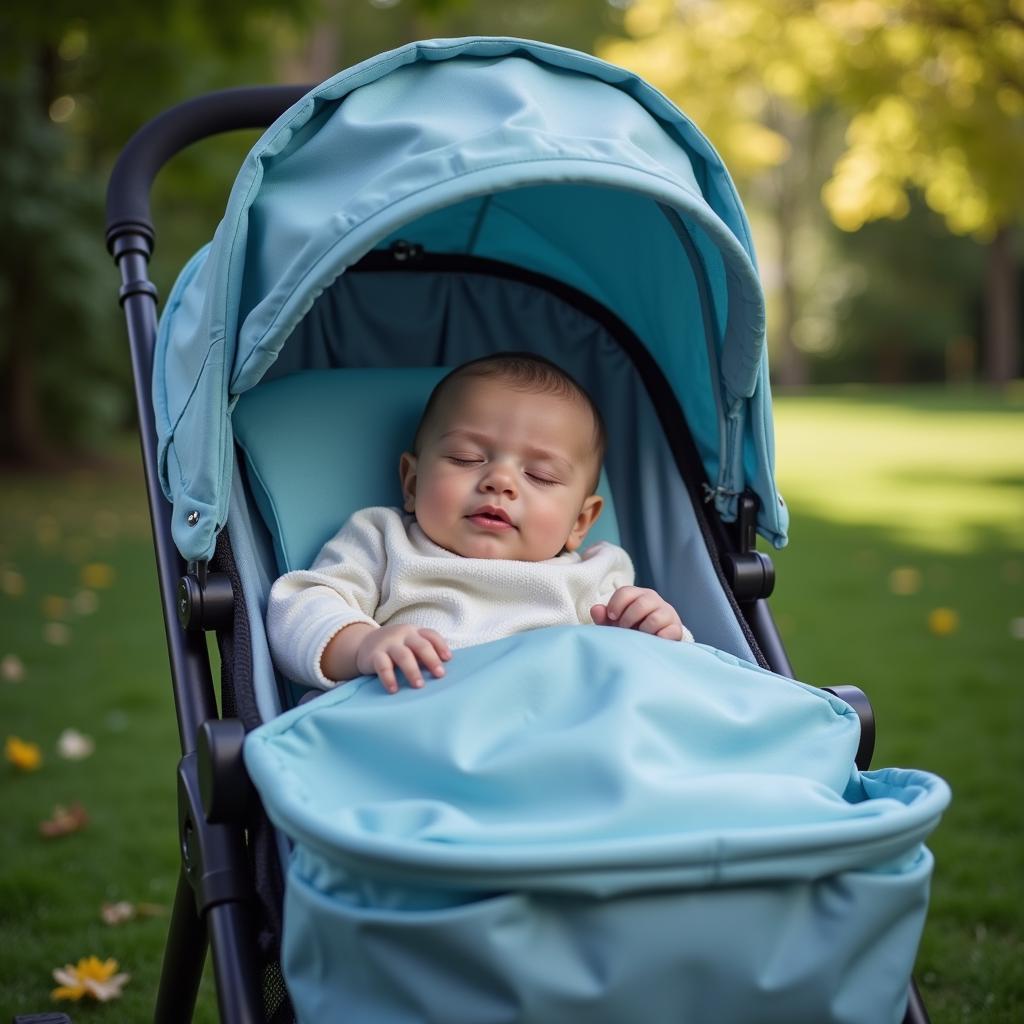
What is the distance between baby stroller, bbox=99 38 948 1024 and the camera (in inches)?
51.6

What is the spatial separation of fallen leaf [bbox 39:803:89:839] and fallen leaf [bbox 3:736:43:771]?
0.31 m

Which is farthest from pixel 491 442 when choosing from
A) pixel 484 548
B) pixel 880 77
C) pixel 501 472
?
pixel 880 77

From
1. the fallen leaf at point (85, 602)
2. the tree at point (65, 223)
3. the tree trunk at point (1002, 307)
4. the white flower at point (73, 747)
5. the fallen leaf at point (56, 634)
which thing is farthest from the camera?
the tree trunk at point (1002, 307)

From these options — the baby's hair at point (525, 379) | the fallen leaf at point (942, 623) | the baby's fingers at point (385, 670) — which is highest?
the baby's hair at point (525, 379)

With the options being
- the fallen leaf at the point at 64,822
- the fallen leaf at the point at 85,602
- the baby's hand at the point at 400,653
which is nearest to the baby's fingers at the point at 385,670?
the baby's hand at the point at 400,653

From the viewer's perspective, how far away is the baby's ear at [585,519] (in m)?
2.28

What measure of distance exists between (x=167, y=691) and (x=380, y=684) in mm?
3073

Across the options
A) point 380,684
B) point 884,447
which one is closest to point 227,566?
point 380,684

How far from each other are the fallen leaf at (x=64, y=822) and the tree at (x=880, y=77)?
8.25 metres

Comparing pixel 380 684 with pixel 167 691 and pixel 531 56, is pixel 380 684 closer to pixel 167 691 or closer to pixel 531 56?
pixel 531 56

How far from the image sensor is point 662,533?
7.73 feet

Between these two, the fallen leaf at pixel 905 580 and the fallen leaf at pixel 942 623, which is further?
the fallen leaf at pixel 905 580

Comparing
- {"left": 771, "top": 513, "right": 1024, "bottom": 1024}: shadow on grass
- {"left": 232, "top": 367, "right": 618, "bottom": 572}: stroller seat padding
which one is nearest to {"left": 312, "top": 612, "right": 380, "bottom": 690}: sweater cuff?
{"left": 232, "top": 367, "right": 618, "bottom": 572}: stroller seat padding

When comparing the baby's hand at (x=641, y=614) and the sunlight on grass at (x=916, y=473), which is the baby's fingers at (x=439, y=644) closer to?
the baby's hand at (x=641, y=614)
